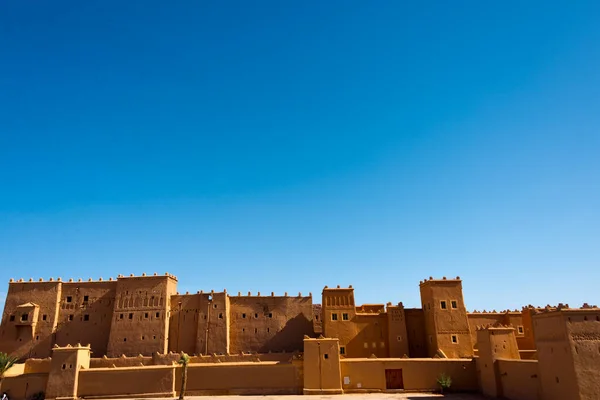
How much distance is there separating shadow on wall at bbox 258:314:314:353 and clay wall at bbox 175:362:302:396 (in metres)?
13.7

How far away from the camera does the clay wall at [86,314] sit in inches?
2167

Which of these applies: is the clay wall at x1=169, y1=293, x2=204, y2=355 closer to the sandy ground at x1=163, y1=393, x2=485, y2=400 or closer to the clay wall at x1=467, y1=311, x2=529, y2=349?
the sandy ground at x1=163, y1=393, x2=485, y2=400

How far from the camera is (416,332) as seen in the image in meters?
50.3

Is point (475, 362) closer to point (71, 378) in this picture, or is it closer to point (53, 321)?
point (71, 378)

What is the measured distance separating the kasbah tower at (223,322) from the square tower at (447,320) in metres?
0.10

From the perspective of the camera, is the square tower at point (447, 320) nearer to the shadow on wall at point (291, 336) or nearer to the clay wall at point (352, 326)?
the clay wall at point (352, 326)

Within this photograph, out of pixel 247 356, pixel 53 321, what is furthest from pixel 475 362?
pixel 53 321

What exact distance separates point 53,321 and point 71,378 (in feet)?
52.9

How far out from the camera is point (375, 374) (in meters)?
40.5

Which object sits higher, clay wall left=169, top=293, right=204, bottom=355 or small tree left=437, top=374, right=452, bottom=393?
clay wall left=169, top=293, right=204, bottom=355

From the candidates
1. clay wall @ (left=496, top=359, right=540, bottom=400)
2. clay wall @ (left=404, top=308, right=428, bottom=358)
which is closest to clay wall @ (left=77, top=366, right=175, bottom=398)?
clay wall @ (left=404, top=308, right=428, bottom=358)

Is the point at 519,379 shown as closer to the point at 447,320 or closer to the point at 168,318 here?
the point at 447,320

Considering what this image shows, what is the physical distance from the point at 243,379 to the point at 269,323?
14.9m

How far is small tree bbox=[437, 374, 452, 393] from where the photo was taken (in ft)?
129
